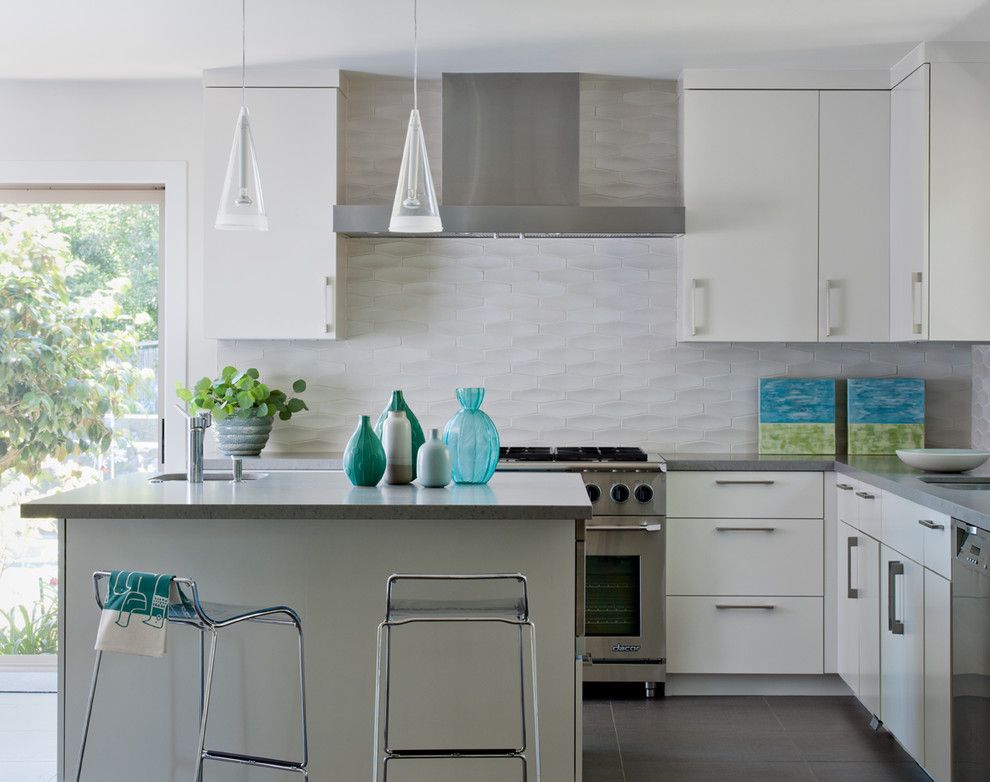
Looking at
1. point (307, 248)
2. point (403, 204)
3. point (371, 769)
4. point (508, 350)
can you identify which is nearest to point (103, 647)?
point (371, 769)

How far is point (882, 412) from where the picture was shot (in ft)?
15.7

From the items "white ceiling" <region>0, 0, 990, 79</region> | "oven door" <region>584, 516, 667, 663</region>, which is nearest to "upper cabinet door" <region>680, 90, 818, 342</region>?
"white ceiling" <region>0, 0, 990, 79</region>

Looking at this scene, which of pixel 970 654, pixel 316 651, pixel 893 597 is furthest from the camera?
pixel 893 597

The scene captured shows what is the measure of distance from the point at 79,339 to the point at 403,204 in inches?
106

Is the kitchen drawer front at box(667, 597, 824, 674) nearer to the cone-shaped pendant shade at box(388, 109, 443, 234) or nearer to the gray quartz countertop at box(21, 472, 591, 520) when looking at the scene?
the gray quartz countertop at box(21, 472, 591, 520)

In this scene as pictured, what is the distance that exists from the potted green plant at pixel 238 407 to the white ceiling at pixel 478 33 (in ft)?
4.72

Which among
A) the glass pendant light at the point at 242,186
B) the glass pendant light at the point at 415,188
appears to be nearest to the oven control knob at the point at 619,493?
the glass pendant light at the point at 415,188

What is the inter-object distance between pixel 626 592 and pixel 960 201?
214 centimetres

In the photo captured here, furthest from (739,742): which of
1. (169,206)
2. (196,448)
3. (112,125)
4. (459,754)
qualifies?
(112,125)

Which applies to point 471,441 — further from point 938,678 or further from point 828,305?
point 828,305

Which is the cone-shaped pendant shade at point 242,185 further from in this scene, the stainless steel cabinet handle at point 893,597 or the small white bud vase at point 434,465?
the stainless steel cabinet handle at point 893,597

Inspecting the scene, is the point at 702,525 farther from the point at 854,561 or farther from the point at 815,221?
the point at 815,221

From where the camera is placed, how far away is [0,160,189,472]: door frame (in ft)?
16.0

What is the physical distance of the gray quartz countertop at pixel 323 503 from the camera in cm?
272
